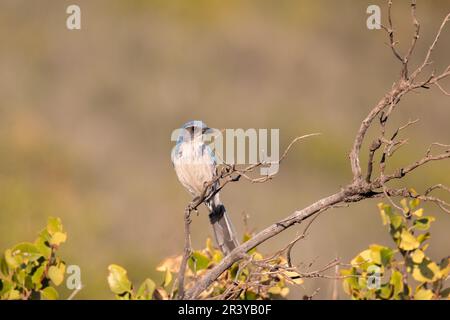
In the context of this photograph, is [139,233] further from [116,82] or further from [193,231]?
[116,82]

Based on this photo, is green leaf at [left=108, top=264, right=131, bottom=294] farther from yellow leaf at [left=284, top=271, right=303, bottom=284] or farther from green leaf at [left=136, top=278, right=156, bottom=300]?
yellow leaf at [left=284, top=271, right=303, bottom=284]

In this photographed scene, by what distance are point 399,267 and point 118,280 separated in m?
1.63

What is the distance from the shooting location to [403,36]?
1645 centimetres

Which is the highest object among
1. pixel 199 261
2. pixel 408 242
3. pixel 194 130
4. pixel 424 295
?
pixel 194 130

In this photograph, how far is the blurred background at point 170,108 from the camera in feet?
34.4

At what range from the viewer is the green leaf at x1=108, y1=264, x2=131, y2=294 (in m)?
5.43

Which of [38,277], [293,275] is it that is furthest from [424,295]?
[38,277]

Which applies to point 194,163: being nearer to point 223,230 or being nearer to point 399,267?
point 223,230

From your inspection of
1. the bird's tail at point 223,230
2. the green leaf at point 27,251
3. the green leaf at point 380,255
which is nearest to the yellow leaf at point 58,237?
the green leaf at point 27,251

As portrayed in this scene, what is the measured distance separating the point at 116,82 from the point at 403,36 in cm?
505

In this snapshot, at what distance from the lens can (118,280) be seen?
5441mm

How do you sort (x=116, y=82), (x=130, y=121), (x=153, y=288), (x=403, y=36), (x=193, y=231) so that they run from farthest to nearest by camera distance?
(x=403, y=36) < (x=116, y=82) < (x=130, y=121) < (x=193, y=231) < (x=153, y=288)

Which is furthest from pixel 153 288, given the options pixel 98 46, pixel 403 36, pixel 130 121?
pixel 403 36

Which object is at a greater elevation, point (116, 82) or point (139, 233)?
point (116, 82)
